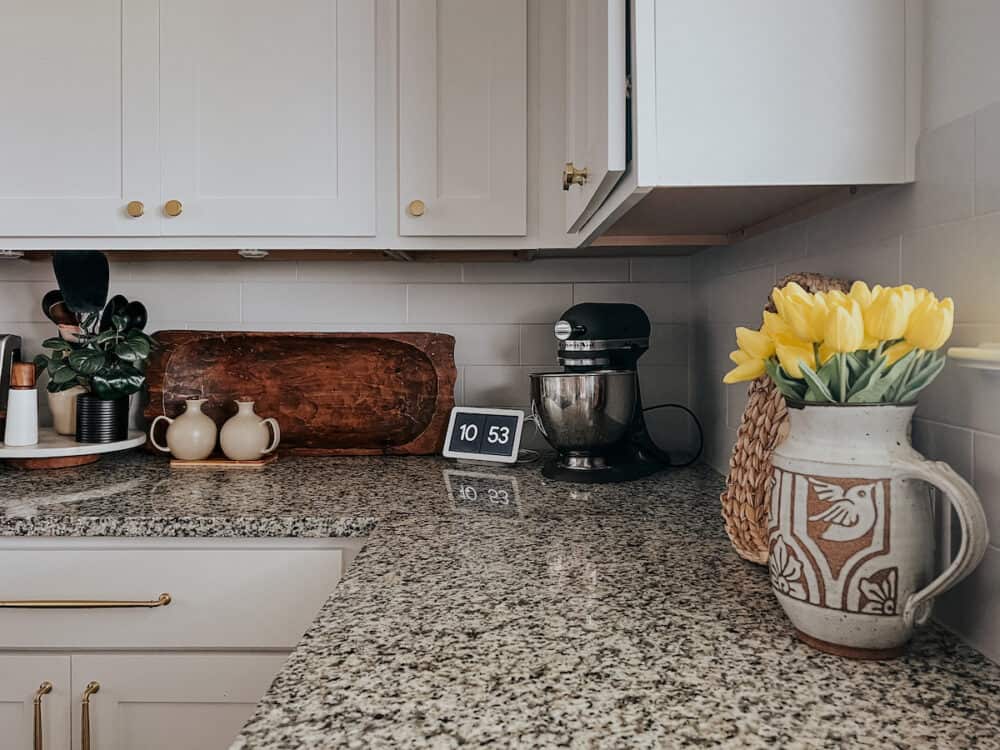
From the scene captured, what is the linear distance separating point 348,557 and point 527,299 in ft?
2.84

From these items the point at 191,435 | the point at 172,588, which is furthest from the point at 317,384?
the point at 172,588

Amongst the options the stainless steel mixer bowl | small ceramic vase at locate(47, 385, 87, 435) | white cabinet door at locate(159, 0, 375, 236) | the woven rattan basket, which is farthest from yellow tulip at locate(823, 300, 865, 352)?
small ceramic vase at locate(47, 385, 87, 435)

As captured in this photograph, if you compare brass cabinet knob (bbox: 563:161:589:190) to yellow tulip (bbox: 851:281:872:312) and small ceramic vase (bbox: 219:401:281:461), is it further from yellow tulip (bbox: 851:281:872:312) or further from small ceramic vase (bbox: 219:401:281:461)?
small ceramic vase (bbox: 219:401:281:461)

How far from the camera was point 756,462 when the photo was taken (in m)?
0.94

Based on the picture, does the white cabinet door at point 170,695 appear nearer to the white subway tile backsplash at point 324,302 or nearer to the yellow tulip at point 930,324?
the white subway tile backsplash at point 324,302

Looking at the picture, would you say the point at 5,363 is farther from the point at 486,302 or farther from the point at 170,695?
the point at 486,302

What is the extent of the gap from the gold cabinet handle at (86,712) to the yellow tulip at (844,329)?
1230 mm

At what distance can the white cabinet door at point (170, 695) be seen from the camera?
1165 millimetres

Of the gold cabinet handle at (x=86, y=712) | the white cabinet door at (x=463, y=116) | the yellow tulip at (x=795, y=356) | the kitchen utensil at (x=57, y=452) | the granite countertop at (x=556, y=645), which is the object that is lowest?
the gold cabinet handle at (x=86, y=712)

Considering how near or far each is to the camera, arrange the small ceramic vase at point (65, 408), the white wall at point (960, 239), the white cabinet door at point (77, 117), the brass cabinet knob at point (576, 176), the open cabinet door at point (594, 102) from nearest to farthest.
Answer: the white wall at point (960, 239) → the open cabinet door at point (594, 102) → the brass cabinet knob at point (576, 176) → the white cabinet door at point (77, 117) → the small ceramic vase at point (65, 408)

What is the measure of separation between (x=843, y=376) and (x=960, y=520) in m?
0.15

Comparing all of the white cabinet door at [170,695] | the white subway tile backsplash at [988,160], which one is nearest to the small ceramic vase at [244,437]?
the white cabinet door at [170,695]

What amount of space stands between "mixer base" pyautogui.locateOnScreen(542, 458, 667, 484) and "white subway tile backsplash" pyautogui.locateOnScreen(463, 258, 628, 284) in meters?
0.54

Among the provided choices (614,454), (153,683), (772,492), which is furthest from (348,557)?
(772,492)
